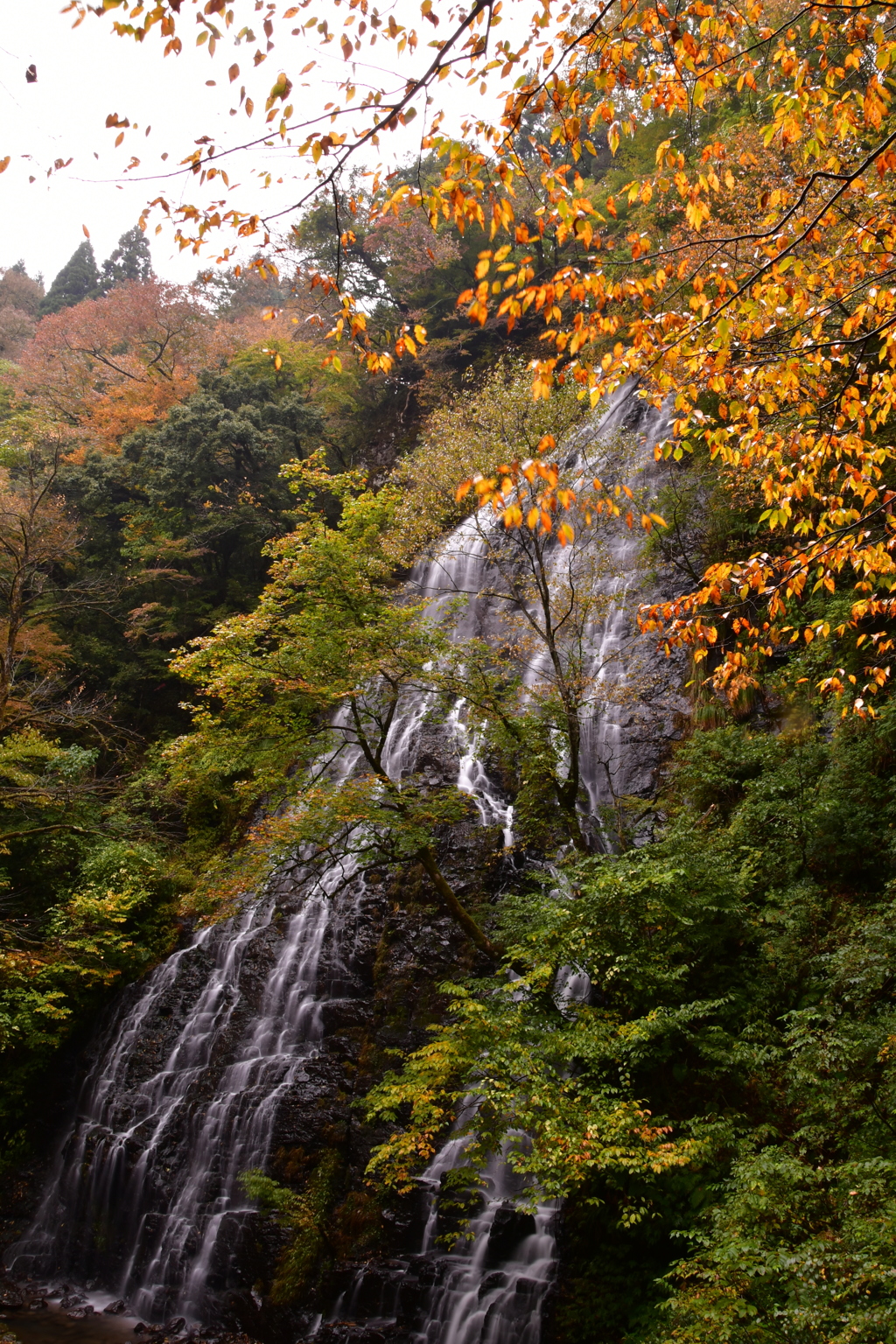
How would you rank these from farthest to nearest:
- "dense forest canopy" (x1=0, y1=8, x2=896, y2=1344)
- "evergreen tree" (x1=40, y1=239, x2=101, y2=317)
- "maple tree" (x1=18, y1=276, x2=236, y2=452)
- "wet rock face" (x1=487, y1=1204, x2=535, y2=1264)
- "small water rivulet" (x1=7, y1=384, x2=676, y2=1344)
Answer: "evergreen tree" (x1=40, y1=239, x2=101, y2=317)
"maple tree" (x1=18, y1=276, x2=236, y2=452)
"small water rivulet" (x1=7, y1=384, x2=676, y2=1344)
"wet rock face" (x1=487, y1=1204, x2=535, y2=1264)
"dense forest canopy" (x1=0, y1=8, x2=896, y2=1344)

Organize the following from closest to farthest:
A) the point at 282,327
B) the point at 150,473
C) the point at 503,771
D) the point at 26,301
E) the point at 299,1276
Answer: the point at 299,1276, the point at 503,771, the point at 150,473, the point at 282,327, the point at 26,301

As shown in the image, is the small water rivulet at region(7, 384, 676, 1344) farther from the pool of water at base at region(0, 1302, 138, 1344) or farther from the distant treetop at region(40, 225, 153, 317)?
the distant treetop at region(40, 225, 153, 317)

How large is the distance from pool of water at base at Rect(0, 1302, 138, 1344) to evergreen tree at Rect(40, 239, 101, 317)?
4279 centimetres

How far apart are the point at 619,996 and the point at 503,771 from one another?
6005 millimetres

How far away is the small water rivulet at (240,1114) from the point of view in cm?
752

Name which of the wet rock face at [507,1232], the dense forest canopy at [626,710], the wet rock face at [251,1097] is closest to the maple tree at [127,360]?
the dense forest canopy at [626,710]

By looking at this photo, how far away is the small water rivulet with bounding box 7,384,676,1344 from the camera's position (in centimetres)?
752

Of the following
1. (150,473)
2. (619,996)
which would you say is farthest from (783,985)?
(150,473)

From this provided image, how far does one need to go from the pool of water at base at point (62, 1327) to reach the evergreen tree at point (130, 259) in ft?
146

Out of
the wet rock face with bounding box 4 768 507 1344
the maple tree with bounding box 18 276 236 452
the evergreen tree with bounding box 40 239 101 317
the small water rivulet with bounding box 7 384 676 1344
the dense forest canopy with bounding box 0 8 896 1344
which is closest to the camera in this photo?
the dense forest canopy with bounding box 0 8 896 1344

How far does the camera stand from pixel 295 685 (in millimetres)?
8750

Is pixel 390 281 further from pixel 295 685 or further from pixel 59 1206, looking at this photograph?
pixel 59 1206

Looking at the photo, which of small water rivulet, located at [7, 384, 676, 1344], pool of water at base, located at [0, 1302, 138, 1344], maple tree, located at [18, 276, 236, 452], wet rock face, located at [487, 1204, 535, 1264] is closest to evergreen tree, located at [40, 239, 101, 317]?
maple tree, located at [18, 276, 236, 452]

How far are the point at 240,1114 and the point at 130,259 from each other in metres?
44.8
